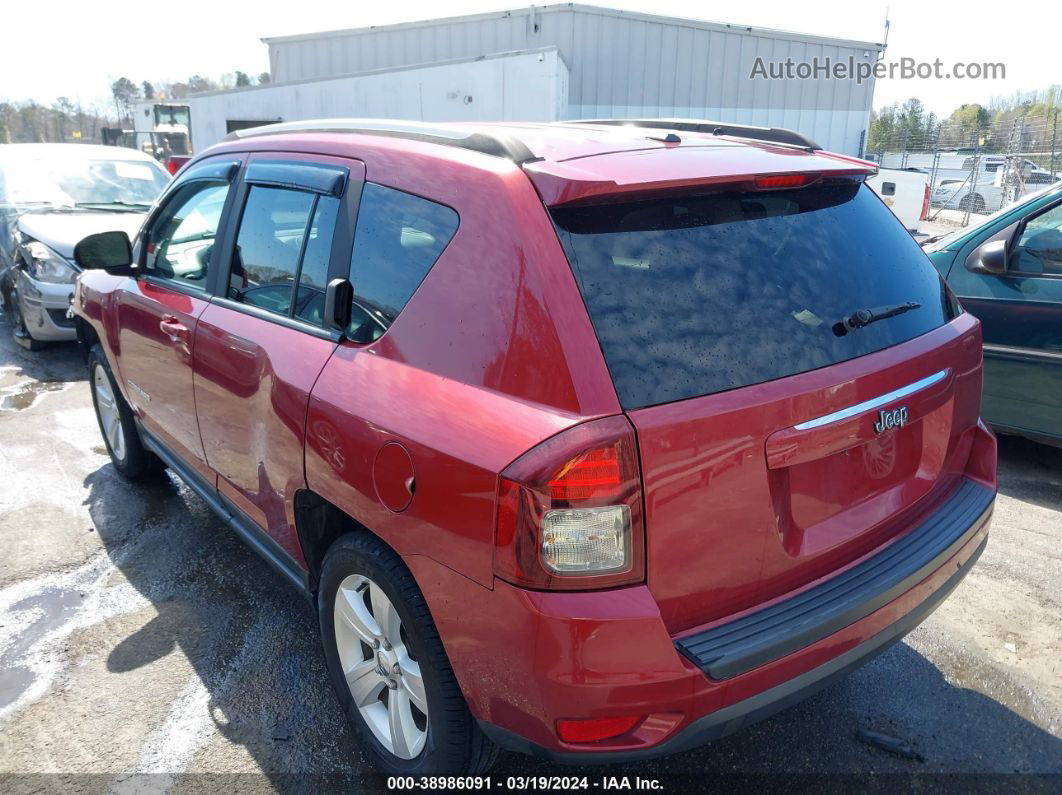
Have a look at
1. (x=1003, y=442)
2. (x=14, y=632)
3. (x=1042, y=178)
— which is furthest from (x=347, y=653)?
(x=1042, y=178)

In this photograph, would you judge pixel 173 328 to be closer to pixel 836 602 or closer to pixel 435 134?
pixel 435 134

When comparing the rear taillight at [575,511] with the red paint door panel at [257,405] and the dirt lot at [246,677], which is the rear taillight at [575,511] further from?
the dirt lot at [246,677]

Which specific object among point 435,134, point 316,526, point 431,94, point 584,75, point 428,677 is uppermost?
point 584,75

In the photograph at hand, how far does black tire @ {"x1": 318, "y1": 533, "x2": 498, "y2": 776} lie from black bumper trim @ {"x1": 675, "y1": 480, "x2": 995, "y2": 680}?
623 mm

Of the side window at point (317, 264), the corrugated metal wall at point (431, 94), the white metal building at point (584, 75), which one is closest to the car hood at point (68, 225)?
the side window at point (317, 264)

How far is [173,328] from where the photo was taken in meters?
3.24

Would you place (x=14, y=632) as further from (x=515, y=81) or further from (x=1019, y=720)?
(x=515, y=81)

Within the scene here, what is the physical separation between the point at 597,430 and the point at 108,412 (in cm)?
390

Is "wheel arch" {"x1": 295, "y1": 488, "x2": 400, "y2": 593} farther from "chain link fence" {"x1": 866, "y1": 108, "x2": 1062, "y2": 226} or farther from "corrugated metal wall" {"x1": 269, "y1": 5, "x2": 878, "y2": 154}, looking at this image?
"chain link fence" {"x1": 866, "y1": 108, "x2": 1062, "y2": 226}

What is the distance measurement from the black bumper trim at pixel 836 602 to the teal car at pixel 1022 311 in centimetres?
228

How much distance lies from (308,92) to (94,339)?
15.6 meters

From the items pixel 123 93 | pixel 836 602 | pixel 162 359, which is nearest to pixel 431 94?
pixel 162 359

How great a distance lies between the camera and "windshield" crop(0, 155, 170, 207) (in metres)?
8.05

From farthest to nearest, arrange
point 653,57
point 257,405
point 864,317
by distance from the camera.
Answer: point 653,57, point 257,405, point 864,317
